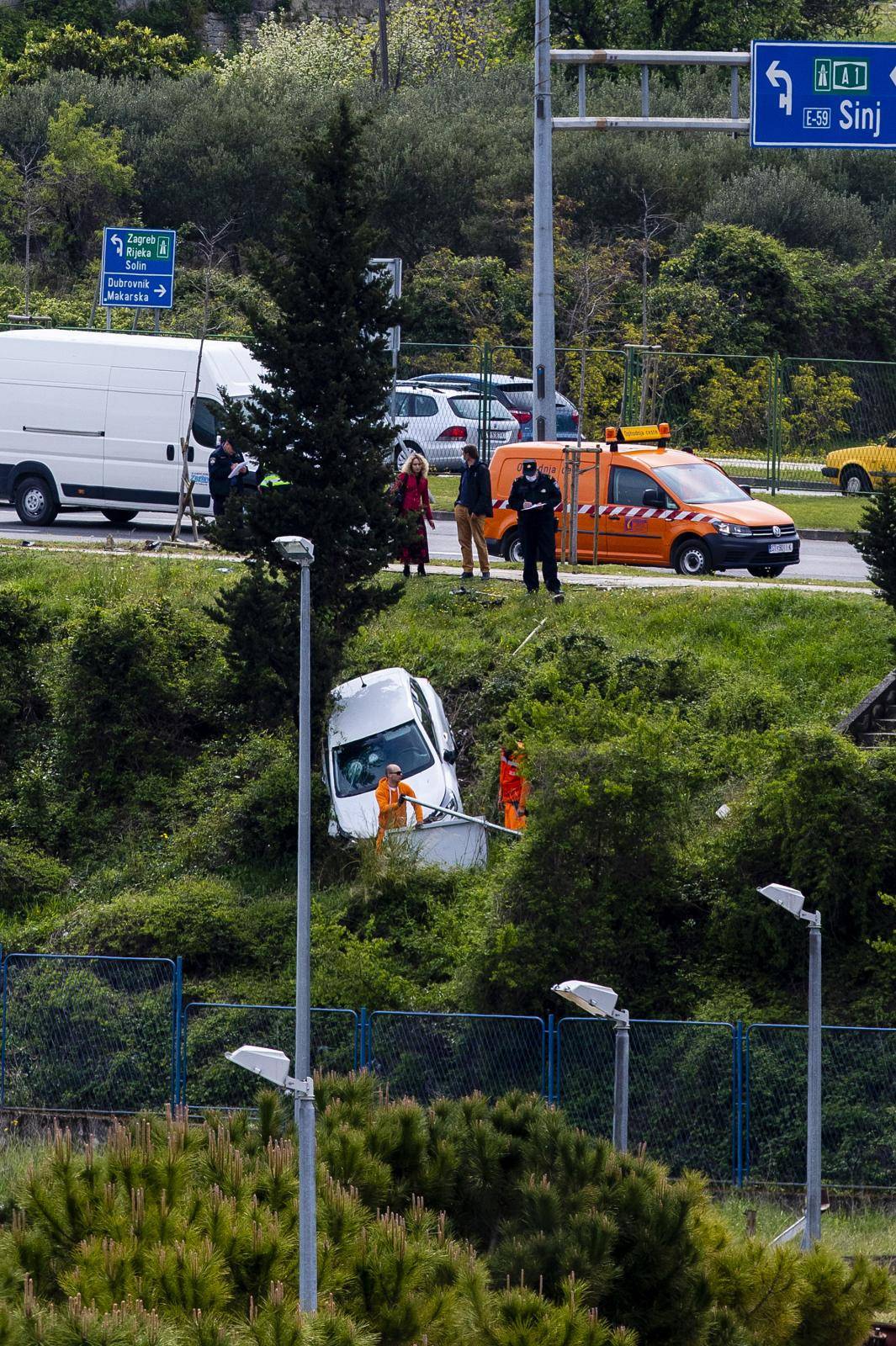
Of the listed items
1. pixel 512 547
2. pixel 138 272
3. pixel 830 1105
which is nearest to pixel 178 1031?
pixel 830 1105

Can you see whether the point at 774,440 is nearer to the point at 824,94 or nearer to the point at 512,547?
the point at 824,94

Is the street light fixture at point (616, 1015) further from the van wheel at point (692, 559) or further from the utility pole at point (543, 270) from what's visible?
the utility pole at point (543, 270)

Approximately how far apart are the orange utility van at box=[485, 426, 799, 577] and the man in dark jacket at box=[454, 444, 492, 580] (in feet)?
6.14

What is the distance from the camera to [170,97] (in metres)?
52.1

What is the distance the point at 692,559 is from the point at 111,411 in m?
8.72

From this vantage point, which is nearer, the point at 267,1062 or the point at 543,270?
the point at 267,1062

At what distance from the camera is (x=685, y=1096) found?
1573 centimetres

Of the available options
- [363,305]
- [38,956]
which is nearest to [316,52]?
[363,305]

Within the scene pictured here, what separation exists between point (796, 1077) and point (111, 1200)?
708 centimetres

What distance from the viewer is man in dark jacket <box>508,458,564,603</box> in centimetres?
2175

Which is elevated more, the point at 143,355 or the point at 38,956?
the point at 143,355

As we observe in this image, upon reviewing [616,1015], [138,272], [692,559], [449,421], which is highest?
[138,272]

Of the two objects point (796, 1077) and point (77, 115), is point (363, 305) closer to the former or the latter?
point (796, 1077)

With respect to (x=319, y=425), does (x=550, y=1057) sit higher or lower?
lower
